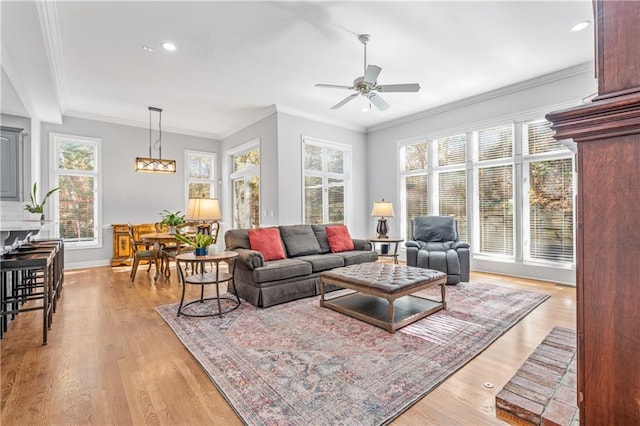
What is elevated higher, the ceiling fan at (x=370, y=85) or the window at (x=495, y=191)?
the ceiling fan at (x=370, y=85)

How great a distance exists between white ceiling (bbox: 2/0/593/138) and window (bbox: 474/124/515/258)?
33.0 inches

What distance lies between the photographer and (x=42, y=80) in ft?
13.6

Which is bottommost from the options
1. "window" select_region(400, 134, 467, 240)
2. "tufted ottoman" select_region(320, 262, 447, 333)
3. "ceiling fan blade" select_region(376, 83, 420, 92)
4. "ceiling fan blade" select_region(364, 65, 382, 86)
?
"tufted ottoman" select_region(320, 262, 447, 333)

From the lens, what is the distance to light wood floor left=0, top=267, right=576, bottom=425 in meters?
1.77

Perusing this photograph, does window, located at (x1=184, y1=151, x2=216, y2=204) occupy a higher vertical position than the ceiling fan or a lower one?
lower

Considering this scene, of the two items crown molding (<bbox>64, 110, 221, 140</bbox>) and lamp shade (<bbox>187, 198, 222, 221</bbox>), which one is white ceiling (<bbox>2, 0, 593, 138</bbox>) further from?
lamp shade (<bbox>187, 198, 222, 221</bbox>)

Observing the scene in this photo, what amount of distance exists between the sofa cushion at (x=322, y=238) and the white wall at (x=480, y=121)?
7.36 feet

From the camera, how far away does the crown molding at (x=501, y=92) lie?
4.31 meters

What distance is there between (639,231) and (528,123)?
209 inches

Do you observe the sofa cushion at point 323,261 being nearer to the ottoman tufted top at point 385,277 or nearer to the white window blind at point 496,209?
the ottoman tufted top at point 385,277

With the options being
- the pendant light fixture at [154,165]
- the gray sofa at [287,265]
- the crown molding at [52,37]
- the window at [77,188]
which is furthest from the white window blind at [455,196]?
the window at [77,188]

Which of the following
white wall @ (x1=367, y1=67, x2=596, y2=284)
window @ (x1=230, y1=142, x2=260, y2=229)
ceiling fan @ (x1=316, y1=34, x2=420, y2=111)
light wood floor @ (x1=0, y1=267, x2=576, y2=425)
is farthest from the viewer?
window @ (x1=230, y1=142, x2=260, y2=229)

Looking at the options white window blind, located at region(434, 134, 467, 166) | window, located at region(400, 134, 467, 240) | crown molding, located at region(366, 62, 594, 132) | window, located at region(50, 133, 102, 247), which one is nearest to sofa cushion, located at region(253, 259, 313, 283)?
window, located at region(400, 134, 467, 240)

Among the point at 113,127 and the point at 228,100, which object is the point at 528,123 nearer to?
the point at 228,100
